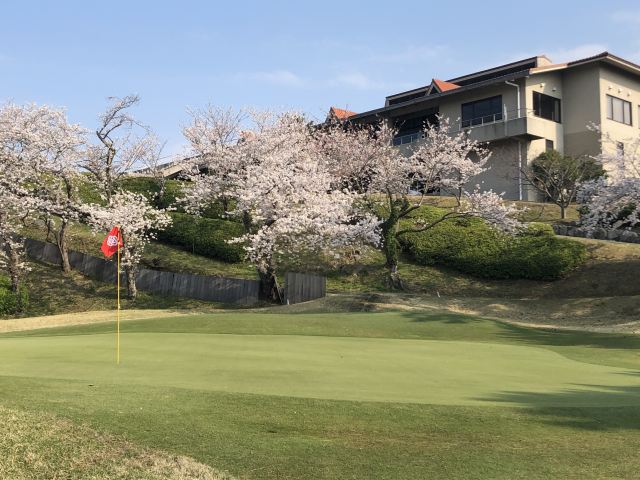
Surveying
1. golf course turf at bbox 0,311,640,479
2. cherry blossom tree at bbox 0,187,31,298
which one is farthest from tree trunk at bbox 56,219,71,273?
golf course turf at bbox 0,311,640,479

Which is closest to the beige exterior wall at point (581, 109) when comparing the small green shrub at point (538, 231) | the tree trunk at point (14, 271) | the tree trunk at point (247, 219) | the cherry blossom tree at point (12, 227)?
the small green shrub at point (538, 231)

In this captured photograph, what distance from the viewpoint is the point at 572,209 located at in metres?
40.3

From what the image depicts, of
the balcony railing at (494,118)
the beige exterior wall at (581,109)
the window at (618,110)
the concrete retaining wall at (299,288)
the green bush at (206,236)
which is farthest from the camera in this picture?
the window at (618,110)

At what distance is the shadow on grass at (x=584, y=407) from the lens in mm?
7719

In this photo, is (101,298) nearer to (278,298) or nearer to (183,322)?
(278,298)

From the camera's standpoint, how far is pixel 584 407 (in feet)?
27.5

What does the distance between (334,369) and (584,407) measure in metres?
4.38

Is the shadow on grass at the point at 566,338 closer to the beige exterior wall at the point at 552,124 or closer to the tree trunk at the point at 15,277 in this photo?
the tree trunk at the point at 15,277

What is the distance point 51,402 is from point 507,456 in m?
5.10

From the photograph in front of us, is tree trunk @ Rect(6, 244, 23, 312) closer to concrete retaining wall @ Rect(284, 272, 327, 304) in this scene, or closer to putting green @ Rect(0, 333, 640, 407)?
concrete retaining wall @ Rect(284, 272, 327, 304)

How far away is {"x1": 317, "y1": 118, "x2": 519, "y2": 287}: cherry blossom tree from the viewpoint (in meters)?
30.0

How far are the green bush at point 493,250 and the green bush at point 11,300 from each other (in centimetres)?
1907

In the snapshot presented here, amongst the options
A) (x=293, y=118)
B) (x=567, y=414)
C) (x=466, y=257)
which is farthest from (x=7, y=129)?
(x=567, y=414)

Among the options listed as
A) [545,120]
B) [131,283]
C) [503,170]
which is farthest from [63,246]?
[545,120]
